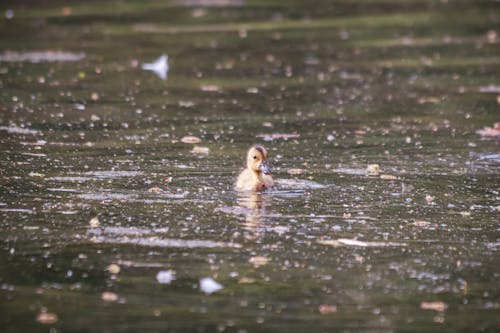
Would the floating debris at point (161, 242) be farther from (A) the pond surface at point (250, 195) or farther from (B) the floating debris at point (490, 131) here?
(B) the floating debris at point (490, 131)

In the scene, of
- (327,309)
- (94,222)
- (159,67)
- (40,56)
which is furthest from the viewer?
(40,56)

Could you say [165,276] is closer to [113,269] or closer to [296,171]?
[113,269]

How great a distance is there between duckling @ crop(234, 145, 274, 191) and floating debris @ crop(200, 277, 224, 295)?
3.23 m

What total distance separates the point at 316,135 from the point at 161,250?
18.5 feet

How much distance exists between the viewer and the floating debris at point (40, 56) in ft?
69.9

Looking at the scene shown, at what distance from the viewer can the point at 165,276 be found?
8.84m

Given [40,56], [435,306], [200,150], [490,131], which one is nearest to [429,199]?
[435,306]

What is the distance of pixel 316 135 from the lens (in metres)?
14.8

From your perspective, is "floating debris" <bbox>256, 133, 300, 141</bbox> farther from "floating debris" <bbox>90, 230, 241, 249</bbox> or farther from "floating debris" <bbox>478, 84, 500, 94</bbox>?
"floating debris" <bbox>90, 230, 241, 249</bbox>

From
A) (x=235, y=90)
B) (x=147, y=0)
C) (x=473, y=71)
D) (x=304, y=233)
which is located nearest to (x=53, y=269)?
(x=304, y=233)

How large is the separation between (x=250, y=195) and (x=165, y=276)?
3056 millimetres

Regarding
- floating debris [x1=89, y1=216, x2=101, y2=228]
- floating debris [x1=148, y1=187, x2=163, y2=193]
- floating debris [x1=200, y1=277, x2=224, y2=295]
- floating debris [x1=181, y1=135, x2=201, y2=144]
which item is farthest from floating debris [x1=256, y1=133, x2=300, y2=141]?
floating debris [x1=200, y1=277, x2=224, y2=295]

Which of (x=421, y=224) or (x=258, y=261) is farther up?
(x=421, y=224)

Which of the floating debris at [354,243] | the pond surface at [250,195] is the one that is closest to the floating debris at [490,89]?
the pond surface at [250,195]
